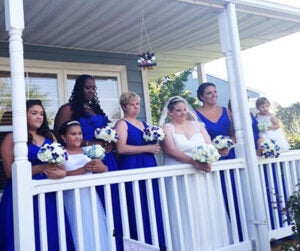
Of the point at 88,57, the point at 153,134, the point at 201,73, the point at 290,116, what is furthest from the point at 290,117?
the point at 153,134

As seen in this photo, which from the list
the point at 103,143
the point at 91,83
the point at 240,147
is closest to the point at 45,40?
the point at 91,83

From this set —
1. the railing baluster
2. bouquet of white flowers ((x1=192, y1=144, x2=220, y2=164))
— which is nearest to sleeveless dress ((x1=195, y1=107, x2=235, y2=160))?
bouquet of white flowers ((x1=192, y1=144, x2=220, y2=164))

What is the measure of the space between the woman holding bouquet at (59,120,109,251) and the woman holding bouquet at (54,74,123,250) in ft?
0.76

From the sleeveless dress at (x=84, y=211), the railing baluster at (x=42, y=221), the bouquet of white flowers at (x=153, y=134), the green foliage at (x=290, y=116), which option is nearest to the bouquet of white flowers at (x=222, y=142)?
the bouquet of white flowers at (x=153, y=134)

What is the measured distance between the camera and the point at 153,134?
3.28 meters

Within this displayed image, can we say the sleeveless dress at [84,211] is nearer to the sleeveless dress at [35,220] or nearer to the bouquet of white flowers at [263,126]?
the sleeveless dress at [35,220]

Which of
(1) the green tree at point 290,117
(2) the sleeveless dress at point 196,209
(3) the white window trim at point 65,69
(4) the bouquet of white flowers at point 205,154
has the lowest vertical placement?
(2) the sleeveless dress at point 196,209

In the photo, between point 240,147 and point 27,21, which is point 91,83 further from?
point 240,147

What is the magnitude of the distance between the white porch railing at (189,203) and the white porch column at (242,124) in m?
0.07

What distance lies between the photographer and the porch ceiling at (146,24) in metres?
3.91

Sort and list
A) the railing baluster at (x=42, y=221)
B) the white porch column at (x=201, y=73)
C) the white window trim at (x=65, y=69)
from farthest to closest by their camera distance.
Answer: the white porch column at (x=201, y=73) → the white window trim at (x=65, y=69) → the railing baluster at (x=42, y=221)

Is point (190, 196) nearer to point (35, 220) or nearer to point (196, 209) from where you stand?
point (196, 209)

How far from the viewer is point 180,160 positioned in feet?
11.1

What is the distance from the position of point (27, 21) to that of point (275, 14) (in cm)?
286
